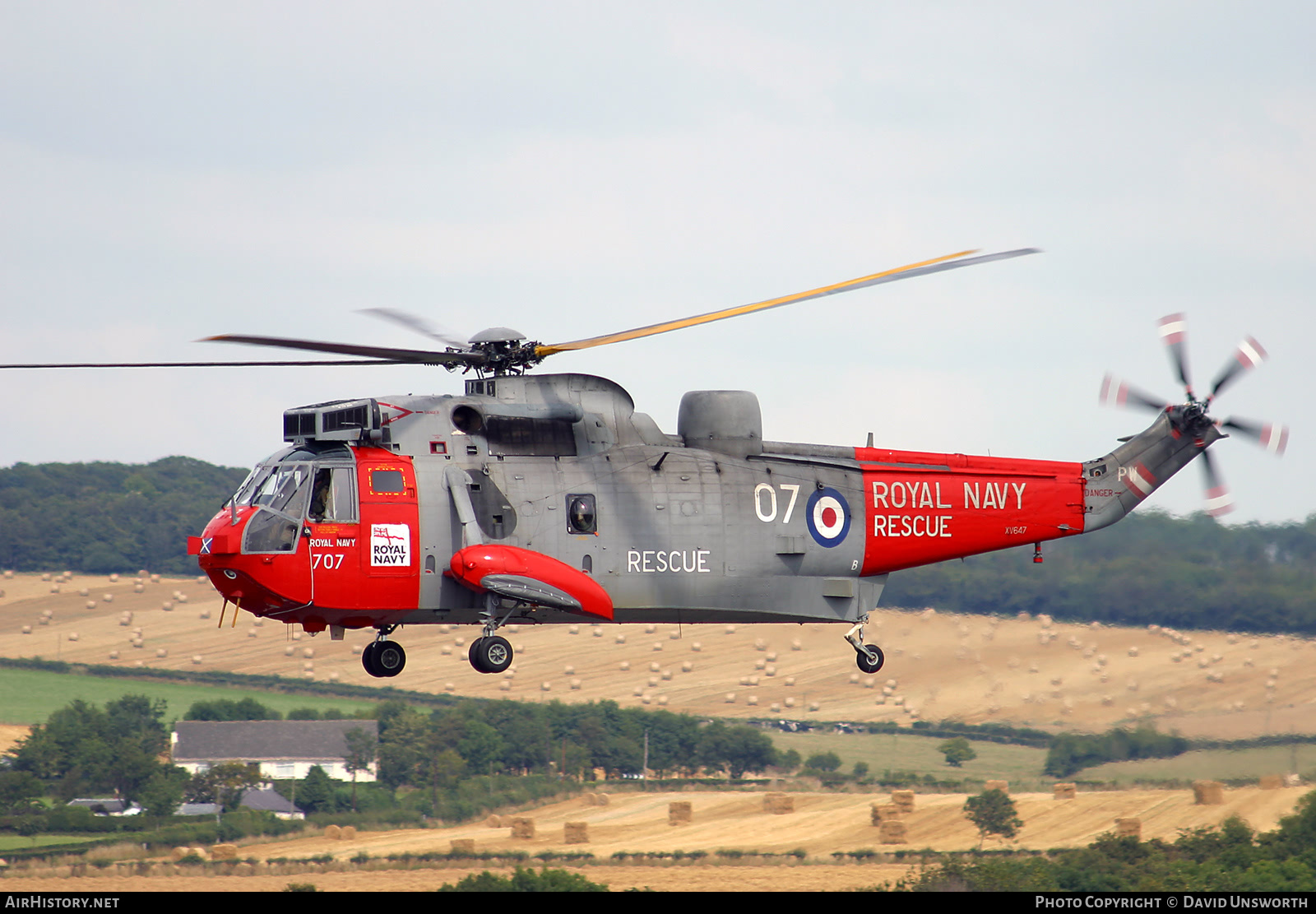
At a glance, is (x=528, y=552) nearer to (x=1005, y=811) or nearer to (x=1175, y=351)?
(x=1175, y=351)

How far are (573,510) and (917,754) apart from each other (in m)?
44.2

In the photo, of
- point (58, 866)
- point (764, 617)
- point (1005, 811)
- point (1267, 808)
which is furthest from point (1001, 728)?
point (58, 866)

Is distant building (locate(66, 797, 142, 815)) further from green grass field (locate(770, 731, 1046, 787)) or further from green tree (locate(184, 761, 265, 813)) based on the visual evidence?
green grass field (locate(770, 731, 1046, 787))

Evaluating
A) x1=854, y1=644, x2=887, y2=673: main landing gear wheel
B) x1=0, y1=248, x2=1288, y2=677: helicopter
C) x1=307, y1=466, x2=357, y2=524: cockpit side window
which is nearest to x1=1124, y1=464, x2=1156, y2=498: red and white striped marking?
x1=0, y1=248, x2=1288, y2=677: helicopter

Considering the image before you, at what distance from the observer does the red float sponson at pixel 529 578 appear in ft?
70.7

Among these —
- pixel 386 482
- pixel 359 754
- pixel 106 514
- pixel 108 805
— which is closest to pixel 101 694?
pixel 108 805

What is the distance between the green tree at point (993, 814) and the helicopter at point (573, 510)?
35210 mm

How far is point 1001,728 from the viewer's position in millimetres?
58625

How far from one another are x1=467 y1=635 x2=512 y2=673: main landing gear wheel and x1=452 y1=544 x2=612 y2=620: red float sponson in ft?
2.45

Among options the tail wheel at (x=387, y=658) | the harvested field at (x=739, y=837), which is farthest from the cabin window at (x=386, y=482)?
the harvested field at (x=739, y=837)

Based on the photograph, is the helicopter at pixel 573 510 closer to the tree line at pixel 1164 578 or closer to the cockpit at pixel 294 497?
the cockpit at pixel 294 497
